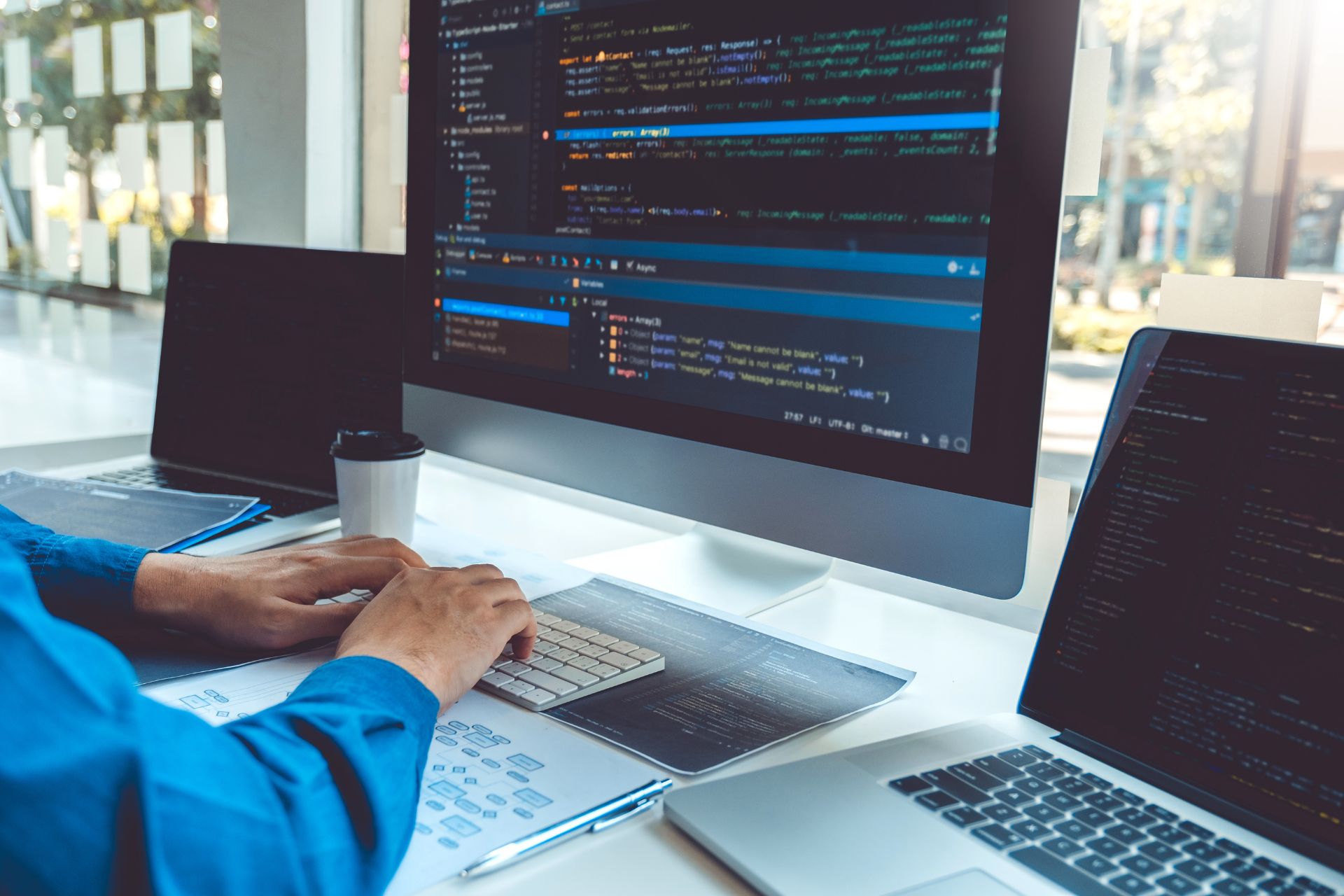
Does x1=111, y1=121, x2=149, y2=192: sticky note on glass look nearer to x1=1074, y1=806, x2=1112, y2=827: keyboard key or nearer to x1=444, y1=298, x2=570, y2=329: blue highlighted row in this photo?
x1=444, y1=298, x2=570, y2=329: blue highlighted row

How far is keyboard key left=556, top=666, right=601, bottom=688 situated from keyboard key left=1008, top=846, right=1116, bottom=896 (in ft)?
1.08

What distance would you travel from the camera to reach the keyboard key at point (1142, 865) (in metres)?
0.50

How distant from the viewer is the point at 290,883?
465 millimetres

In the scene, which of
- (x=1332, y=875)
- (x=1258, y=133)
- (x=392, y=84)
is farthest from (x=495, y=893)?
A: (x=392, y=84)

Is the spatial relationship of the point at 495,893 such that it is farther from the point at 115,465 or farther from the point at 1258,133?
the point at 115,465

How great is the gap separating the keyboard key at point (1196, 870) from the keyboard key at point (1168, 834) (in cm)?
2

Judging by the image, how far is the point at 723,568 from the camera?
41.7 inches

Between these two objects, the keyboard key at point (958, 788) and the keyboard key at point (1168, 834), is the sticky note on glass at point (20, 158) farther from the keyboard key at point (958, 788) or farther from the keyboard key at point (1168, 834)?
the keyboard key at point (1168, 834)

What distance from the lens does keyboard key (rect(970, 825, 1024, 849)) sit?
53cm

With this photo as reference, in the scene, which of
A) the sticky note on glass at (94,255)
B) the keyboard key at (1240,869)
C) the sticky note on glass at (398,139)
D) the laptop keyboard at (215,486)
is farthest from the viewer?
the sticky note on glass at (94,255)

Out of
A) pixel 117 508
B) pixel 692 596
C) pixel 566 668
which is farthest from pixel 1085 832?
pixel 117 508

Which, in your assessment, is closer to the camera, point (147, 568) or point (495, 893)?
point (495, 893)

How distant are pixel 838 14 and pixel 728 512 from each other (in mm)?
421

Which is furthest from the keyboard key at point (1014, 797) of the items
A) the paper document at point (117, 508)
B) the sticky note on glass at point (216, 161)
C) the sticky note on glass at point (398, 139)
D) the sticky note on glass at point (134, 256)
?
the sticky note on glass at point (134, 256)
